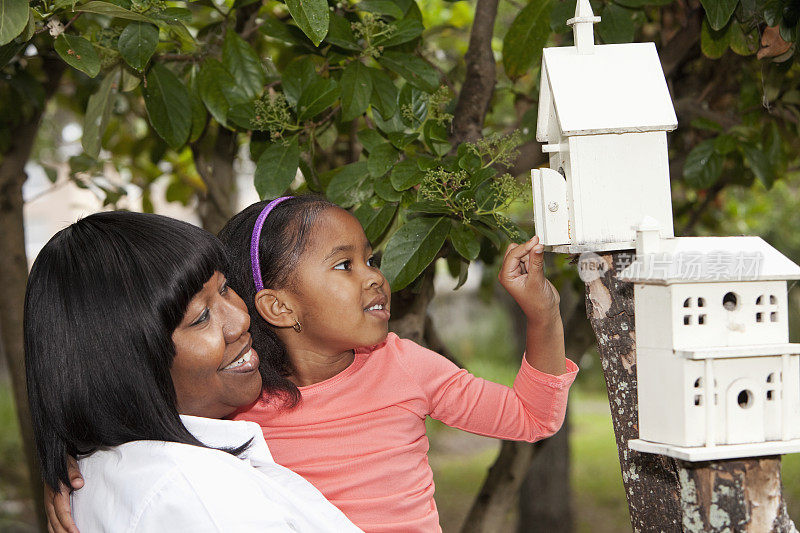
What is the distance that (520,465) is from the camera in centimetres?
283

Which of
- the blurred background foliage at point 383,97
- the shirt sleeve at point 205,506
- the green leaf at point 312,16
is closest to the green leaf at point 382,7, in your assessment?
the blurred background foliage at point 383,97

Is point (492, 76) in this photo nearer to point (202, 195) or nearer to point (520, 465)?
point (520, 465)

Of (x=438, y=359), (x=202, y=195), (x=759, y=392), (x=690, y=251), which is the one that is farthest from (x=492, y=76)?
A: (x=202, y=195)

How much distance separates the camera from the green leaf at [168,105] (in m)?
2.04

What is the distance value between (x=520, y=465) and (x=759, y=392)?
5.31 feet

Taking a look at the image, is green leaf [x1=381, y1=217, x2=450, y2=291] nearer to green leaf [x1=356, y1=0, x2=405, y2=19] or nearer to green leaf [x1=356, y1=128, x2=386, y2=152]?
green leaf [x1=356, y1=128, x2=386, y2=152]

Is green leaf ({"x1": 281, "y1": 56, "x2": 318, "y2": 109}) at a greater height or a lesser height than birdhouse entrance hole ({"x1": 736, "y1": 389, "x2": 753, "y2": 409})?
greater

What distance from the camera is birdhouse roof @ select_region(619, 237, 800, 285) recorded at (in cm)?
128

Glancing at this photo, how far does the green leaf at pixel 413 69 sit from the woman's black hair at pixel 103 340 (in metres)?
0.82

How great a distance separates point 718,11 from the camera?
1.76m

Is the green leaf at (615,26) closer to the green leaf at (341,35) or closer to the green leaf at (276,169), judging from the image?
the green leaf at (341,35)

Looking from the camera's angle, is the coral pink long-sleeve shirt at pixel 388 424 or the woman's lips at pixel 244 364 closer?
the woman's lips at pixel 244 364

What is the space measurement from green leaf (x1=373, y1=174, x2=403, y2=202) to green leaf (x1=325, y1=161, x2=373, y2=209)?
2.7 inches

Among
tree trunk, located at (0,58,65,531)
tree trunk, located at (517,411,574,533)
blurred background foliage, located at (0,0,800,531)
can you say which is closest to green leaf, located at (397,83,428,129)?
blurred background foliage, located at (0,0,800,531)
